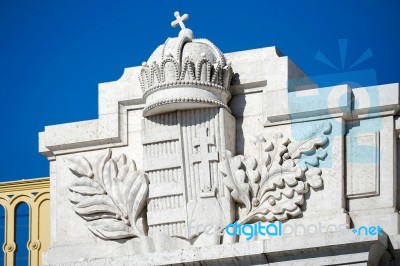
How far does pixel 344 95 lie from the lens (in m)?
19.7

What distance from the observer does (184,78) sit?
20.0 meters

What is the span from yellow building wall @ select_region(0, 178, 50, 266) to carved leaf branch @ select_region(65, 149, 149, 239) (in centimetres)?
176

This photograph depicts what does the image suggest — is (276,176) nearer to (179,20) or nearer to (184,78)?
(184,78)

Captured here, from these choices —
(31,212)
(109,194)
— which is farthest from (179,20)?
(31,212)

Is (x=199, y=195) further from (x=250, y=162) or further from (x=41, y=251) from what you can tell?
(x=41, y=251)

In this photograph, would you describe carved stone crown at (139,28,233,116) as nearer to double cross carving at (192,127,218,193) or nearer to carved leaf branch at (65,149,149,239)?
double cross carving at (192,127,218,193)

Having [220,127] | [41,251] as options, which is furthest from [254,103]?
[41,251]

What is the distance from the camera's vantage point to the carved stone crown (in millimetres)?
19922

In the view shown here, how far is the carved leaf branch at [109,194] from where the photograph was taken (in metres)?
20.4

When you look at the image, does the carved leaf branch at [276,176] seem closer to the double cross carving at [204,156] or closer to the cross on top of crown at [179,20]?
the double cross carving at [204,156]

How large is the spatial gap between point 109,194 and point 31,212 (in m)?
2.35

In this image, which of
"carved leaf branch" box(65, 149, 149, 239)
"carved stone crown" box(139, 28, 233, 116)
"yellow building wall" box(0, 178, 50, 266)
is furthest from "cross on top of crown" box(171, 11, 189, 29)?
"yellow building wall" box(0, 178, 50, 266)

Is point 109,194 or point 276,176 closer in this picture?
point 276,176

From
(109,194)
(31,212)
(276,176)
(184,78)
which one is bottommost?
(31,212)
